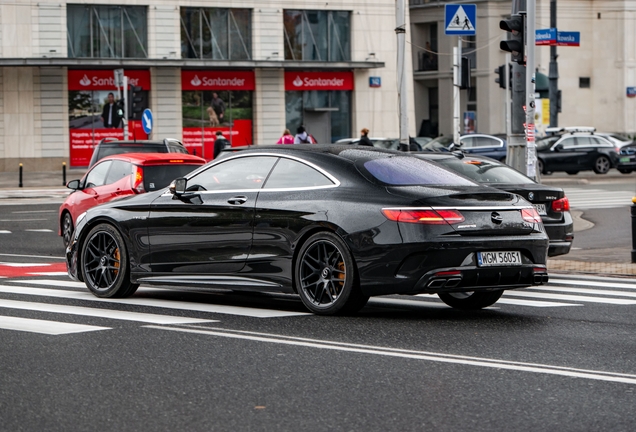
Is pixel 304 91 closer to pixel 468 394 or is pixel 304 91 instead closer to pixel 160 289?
pixel 160 289

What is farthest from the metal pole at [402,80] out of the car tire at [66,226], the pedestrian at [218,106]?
the pedestrian at [218,106]

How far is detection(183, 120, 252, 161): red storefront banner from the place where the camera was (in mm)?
52062

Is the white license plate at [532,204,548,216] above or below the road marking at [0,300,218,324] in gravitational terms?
above

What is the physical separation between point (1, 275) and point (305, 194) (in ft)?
18.5

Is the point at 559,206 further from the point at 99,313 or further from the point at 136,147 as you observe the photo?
the point at 136,147

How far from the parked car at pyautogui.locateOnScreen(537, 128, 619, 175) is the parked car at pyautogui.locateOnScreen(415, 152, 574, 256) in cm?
2994

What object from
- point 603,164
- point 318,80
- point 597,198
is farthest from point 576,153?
point 318,80

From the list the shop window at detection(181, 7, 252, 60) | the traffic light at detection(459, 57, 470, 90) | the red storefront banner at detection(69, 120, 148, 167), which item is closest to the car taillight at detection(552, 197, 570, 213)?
the traffic light at detection(459, 57, 470, 90)

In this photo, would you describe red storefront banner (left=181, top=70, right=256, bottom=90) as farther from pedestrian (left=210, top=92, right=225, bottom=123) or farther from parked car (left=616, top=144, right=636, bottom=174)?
parked car (left=616, top=144, right=636, bottom=174)

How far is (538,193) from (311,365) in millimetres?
7759

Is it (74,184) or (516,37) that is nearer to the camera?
(74,184)

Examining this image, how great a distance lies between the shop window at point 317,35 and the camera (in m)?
53.3

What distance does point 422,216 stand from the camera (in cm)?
971

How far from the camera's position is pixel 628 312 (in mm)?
10781
